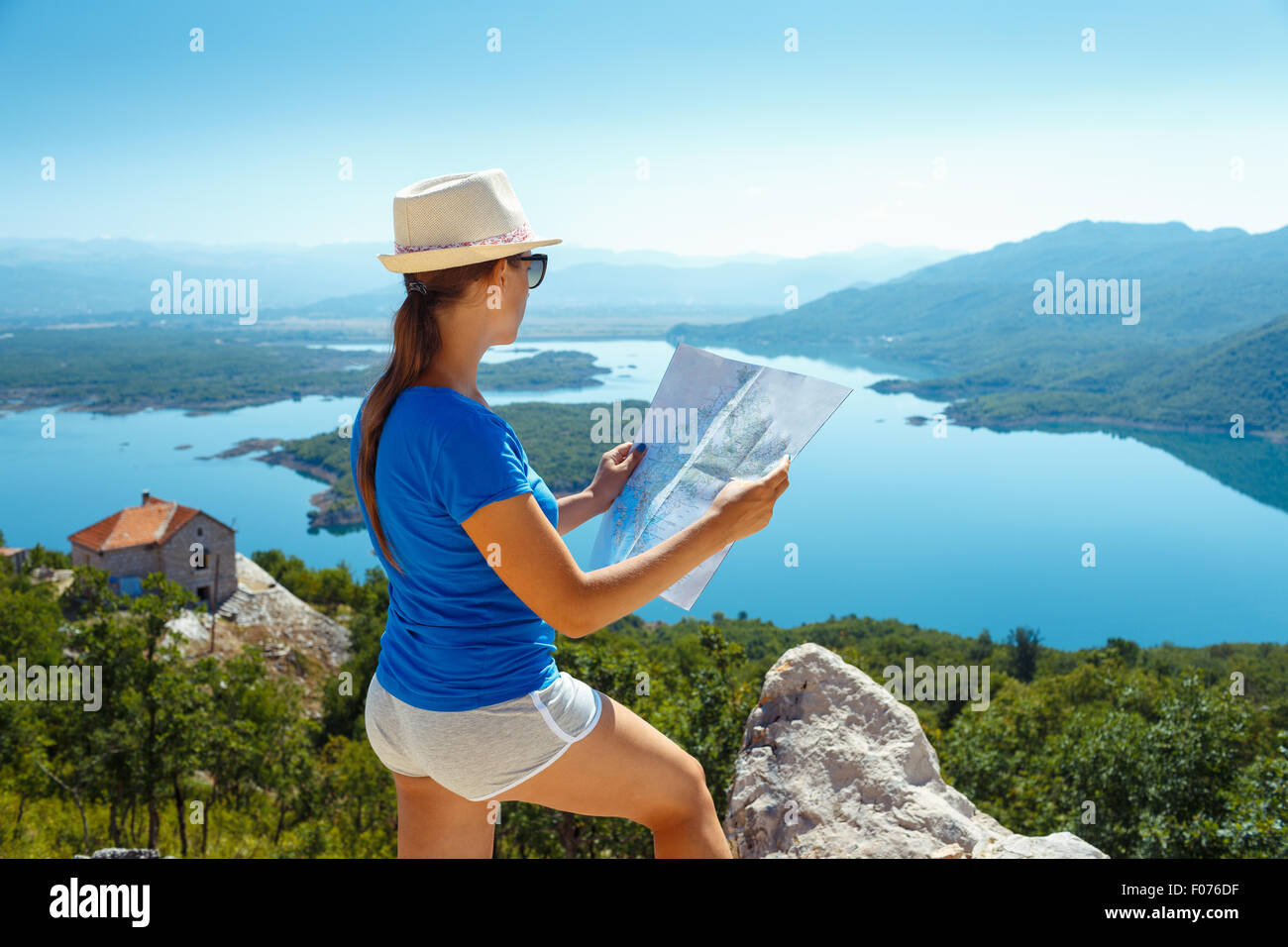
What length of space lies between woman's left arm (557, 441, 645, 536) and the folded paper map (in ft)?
0.07

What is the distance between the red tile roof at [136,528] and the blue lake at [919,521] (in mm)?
20070

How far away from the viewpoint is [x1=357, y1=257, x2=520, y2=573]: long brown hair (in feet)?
4.75

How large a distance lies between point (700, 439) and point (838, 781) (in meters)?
1.88

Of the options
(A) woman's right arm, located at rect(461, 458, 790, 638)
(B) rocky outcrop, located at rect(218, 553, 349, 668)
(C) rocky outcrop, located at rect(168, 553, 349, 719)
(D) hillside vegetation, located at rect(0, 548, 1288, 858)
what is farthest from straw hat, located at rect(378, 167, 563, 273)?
(B) rocky outcrop, located at rect(218, 553, 349, 668)

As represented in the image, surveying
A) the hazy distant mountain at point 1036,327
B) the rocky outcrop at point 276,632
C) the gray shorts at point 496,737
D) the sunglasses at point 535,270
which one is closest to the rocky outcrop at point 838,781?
the gray shorts at point 496,737

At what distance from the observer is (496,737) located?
142 cm

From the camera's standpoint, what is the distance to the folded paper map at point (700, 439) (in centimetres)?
173

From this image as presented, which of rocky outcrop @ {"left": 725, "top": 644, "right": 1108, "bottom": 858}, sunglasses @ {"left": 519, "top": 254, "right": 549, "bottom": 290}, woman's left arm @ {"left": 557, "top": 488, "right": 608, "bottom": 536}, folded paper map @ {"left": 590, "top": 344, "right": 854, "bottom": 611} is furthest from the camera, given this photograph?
rocky outcrop @ {"left": 725, "top": 644, "right": 1108, "bottom": 858}

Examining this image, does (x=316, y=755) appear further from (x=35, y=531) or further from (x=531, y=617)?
(x=35, y=531)

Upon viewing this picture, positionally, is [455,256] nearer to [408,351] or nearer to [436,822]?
[408,351]

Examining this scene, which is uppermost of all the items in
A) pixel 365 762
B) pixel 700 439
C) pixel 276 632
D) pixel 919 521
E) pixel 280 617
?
pixel 700 439

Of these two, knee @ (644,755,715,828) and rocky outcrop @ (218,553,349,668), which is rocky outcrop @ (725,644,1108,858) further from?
rocky outcrop @ (218,553,349,668)

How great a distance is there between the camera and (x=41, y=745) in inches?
477

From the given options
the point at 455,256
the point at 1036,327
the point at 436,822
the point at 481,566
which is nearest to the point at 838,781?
the point at 436,822
